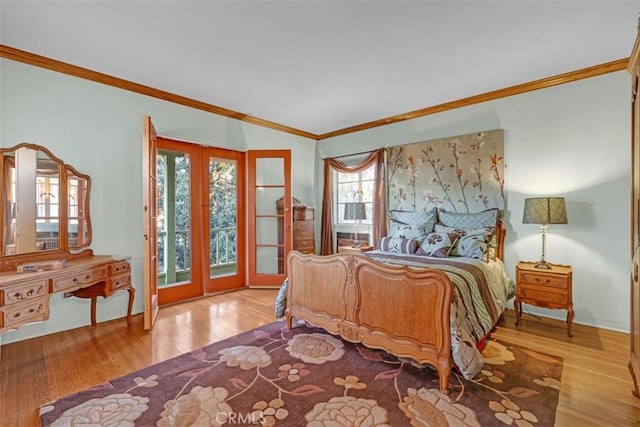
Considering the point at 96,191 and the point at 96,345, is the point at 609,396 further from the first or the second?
the point at 96,191

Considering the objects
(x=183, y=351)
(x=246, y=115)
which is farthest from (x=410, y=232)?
(x=246, y=115)

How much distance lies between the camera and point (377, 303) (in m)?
2.21

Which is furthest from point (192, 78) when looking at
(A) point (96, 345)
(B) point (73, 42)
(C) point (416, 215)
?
(C) point (416, 215)

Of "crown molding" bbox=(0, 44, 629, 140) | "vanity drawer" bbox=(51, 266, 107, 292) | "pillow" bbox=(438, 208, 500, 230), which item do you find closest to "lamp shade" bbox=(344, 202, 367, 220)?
"pillow" bbox=(438, 208, 500, 230)

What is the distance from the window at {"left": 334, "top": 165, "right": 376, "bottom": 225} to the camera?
4.75m

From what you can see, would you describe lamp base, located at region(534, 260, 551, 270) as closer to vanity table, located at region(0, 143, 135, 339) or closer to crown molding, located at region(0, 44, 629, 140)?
crown molding, located at region(0, 44, 629, 140)

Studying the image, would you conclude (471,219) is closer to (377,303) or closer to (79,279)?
(377,303)

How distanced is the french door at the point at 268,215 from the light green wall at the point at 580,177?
2.88 meters

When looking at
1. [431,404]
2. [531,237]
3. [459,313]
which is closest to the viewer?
[431,404]

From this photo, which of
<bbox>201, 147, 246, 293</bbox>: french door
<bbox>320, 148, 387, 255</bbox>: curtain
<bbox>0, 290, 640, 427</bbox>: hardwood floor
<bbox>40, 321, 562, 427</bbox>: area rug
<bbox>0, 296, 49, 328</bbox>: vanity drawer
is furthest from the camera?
<bbox>320, 148, 387, 255</bbox>: curtain

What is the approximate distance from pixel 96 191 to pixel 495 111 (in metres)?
4.55

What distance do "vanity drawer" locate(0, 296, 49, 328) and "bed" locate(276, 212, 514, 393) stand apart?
189 centimetres

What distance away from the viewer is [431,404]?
1770mm

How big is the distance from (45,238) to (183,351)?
5.58 ft
